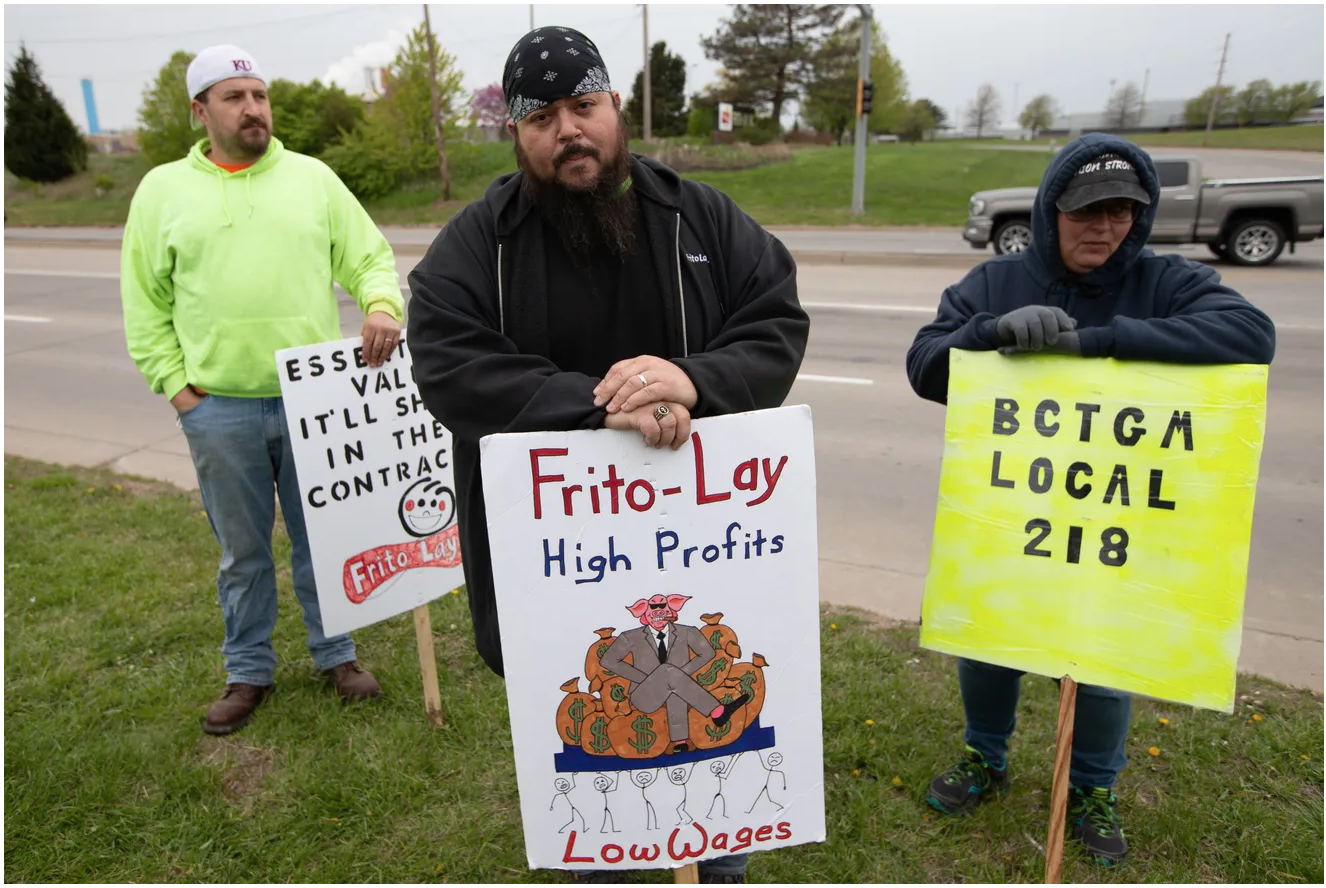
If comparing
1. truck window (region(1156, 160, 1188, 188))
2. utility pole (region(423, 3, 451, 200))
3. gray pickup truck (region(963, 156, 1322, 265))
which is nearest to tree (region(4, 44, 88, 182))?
utility pole (region(423, 3, 451, 200))

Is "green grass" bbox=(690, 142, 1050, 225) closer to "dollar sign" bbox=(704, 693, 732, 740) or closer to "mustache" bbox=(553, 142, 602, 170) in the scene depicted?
"mustache" bbox=(553, 142, 602, 170)

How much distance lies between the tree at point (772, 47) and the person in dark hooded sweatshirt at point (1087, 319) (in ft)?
175

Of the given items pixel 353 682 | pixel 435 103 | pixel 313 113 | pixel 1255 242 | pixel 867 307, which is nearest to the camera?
pixel 353 682

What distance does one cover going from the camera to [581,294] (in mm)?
1888

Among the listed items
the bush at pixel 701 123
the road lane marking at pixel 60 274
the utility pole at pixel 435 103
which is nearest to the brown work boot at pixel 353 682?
the road lane marking at pixel 60 274

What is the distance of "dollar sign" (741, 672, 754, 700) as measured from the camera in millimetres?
1846

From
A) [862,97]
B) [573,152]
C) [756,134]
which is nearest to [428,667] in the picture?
[573,152]

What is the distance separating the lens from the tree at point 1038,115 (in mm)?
85938

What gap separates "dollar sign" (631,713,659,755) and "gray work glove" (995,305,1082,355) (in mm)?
1191

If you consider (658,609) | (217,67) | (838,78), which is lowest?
(658,609)

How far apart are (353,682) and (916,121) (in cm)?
7500

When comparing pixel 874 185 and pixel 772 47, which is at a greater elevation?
pixel 772 47

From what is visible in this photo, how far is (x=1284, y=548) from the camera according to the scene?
177 inches

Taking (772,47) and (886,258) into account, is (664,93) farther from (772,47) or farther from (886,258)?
(886,258)
